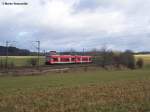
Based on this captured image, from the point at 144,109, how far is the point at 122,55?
103513 mm

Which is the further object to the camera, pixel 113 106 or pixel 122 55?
pixel 122 55

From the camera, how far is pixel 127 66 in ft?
369

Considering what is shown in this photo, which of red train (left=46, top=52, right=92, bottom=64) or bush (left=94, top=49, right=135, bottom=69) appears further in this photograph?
bush (left=94, top=49, right=135, bottom=69)

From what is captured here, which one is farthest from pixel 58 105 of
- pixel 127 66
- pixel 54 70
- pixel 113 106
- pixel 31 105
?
pixel 127 66

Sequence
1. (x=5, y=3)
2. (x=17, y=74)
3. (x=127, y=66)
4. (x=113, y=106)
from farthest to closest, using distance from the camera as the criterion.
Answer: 1. (x=127, y=66)
2. (x=17, y=74)
3. (x=5, y=3)
4. (x=113, y=106)

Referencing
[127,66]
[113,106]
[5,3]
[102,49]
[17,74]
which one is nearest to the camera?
[113,106]

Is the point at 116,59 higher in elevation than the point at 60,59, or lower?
higher

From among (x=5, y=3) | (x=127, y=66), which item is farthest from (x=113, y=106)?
(x=127, y=66)

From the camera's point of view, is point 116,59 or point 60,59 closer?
point 60,59

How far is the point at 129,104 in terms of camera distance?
16641 mm

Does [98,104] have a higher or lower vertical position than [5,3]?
lower

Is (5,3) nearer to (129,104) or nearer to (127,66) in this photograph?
(129,104)

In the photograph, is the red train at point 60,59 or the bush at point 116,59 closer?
the red train at point 60,59

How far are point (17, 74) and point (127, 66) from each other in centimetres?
5869
